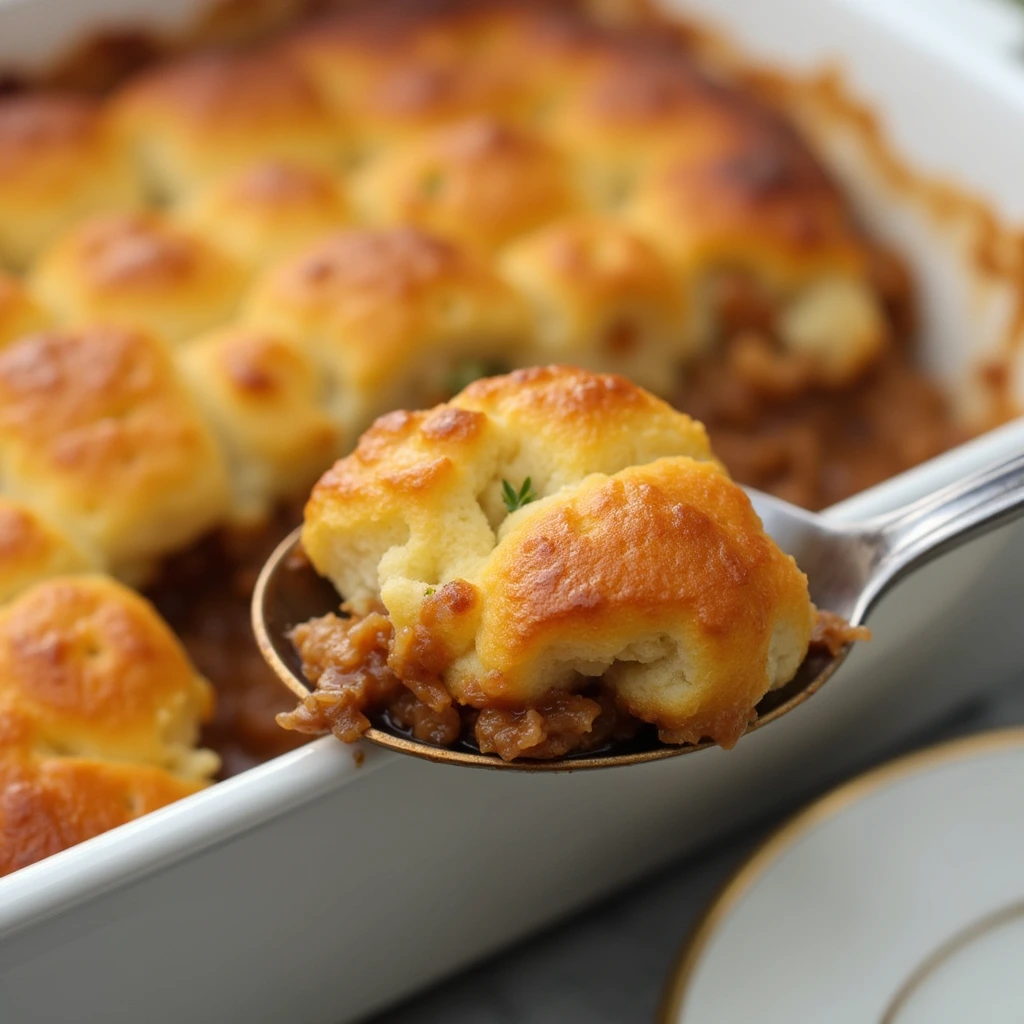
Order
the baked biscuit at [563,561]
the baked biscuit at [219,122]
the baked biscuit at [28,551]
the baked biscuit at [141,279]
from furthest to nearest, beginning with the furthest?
the baked biscuit at [219,122] → the baked biscuit at [141,279] → the baked biscuit at [28,551] → the baked biscuit at [563,561]

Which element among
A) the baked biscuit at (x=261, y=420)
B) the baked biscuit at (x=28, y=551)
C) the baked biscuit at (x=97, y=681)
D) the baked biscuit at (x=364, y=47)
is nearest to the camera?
the baked biscuit at (x=97, y=681)

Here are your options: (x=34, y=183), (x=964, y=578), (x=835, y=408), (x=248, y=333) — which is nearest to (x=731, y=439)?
(x=835, y=408)

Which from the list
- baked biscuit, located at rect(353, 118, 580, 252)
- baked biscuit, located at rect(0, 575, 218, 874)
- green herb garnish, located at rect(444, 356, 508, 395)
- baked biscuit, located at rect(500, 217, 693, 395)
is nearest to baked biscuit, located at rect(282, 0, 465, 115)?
baked biscuit, located at rect(353, 118, 580, 252)

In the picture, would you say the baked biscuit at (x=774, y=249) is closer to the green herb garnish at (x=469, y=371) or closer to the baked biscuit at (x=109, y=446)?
the green herb garnish at (x=469, y=371)

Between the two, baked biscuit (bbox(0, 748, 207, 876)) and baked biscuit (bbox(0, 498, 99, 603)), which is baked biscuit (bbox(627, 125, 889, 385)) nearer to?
baked biscuit (bbox(0, 498, 99, 603))

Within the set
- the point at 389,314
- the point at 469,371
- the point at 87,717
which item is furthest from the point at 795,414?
the point at 87,717

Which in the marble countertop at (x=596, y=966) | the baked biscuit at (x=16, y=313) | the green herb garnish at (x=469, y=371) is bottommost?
the marble countertop at (x=596, y=966)

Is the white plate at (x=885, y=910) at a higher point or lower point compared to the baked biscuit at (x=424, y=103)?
lower

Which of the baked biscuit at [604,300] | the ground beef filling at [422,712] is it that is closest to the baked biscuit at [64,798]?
the ground beef filling at [422,712]
